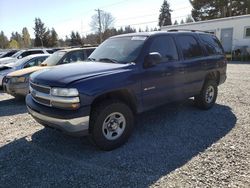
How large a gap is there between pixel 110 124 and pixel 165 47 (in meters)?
2.05

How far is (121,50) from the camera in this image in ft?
15.6

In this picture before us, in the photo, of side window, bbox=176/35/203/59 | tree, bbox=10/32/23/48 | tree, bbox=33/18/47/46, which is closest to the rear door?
side window, bbox=176/35/203/59

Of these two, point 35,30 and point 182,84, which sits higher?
point 35,30

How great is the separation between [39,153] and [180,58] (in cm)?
338

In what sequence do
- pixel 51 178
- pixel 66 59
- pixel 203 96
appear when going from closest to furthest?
pixel 51 178
pixel 203 96
pixel 66 59

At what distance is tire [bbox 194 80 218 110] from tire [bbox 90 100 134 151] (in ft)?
8.33

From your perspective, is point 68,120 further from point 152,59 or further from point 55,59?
point 55,59

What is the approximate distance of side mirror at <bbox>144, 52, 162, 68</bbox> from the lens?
4.26 metres

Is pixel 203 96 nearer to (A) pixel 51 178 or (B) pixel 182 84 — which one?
(B) pixel 182 84

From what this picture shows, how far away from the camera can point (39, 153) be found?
403 centimetres

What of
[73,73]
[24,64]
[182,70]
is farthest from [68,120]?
[24,64]

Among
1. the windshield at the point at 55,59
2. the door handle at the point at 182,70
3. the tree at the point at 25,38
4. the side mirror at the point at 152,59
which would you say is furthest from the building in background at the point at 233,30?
the tree at the point at 25,38

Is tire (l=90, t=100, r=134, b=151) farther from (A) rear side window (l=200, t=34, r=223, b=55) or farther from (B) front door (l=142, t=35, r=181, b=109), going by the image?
(A) rear side window (l=200, t=34, r=223, b=55)

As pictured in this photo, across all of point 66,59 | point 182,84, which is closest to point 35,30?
point 66,59
